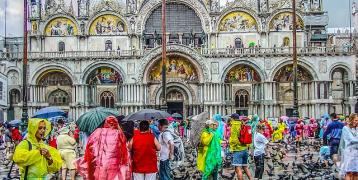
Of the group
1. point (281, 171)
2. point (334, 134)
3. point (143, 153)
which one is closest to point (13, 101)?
point (281, 171)

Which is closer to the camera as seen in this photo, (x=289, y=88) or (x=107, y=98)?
(x=289, y=88)

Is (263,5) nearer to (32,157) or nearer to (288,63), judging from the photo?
(288,63)

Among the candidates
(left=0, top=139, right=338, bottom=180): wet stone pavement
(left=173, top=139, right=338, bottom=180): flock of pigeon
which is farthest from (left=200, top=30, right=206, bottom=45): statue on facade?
(left=173, top=139, right=338, bottom=180): flock of pigeon

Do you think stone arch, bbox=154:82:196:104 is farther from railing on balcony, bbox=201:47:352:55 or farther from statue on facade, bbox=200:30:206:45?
statue on facade, bbox=200:30:206:45

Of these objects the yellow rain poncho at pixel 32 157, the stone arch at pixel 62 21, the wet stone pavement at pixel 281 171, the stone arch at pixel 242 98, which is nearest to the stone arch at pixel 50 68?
the stone arch at pixel 62 21

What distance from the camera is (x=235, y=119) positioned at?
17.3 meters

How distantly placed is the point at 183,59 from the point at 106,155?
45.3 m

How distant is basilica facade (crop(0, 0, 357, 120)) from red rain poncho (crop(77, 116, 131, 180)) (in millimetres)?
44080

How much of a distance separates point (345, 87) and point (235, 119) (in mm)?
44323

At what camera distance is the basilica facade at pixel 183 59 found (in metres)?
55.2

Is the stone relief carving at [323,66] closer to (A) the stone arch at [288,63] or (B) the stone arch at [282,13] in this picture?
(A) the stone arch at [288,63]

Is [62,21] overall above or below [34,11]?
below

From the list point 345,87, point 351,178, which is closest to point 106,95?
point 345,87

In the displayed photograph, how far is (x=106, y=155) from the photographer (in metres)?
11.0
